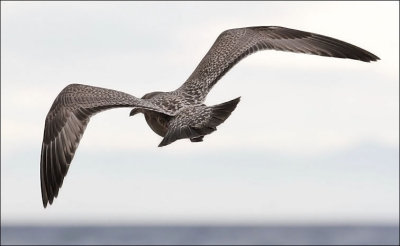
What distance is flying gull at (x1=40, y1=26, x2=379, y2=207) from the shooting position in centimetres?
1645

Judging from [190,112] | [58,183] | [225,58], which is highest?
[225,58]

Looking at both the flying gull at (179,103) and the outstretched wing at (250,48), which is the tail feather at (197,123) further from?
the outstretched wing at (250,48)

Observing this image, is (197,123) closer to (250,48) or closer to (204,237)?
(250,48)

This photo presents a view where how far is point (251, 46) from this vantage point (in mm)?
19531

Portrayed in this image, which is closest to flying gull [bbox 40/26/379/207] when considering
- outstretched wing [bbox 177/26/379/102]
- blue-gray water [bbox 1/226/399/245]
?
outstretched wing [bbox 177/26/379/102]

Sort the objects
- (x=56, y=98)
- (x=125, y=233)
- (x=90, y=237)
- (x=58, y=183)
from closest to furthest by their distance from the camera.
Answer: (x=58, y=183) < (x=56, y=98) < (x=90, y=237) < (x=125, y=233)

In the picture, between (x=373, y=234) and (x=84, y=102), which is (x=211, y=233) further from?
(x=84, y=102)

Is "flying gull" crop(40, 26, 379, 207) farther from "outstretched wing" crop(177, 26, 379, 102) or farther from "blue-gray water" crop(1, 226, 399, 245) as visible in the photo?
"blue-gray water" crop(1, 226, 399, 245)

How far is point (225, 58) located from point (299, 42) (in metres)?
1.31

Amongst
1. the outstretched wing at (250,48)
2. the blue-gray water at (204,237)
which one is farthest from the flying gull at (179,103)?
the blue-gray water at (204,237)

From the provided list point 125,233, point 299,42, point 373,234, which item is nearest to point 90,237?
point 125,233

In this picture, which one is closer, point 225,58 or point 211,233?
point 225,58

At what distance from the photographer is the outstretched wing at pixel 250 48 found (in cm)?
1883

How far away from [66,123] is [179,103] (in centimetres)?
164
